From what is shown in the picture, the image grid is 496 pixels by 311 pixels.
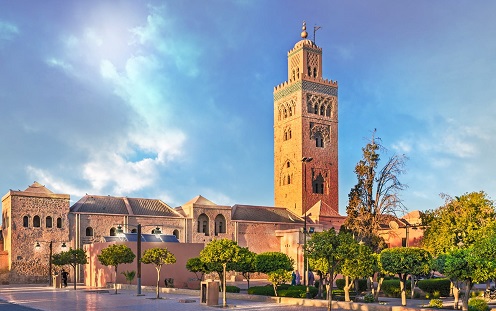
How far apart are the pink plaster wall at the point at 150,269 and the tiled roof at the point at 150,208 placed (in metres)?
9.23

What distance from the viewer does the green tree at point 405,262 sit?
21.4 meters

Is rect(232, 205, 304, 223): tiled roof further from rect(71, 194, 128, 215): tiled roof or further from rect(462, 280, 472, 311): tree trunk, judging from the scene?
rect(462, 280, 472, 311): tree trunk

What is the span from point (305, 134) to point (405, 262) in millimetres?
43416

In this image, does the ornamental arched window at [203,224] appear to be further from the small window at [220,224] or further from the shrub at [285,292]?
the shrub at [285,292]

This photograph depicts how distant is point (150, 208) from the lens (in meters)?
51.2

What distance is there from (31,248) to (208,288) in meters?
27.8

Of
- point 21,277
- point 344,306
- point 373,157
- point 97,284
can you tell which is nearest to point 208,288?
point 344,306

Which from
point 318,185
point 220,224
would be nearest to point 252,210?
point 220,224

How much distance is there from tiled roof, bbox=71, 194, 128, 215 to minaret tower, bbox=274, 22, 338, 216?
21.0 m

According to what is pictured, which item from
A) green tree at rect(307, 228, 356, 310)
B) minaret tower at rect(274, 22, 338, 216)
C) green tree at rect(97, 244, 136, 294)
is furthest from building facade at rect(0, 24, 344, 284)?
green tree at rect(307, 228, 356, 310)

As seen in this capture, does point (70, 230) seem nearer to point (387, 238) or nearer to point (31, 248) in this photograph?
point (31, 248)

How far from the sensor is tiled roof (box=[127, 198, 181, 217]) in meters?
50.2

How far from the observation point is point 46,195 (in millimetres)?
45625

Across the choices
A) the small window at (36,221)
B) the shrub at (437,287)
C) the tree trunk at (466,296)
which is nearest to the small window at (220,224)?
the small window at (36,221)
